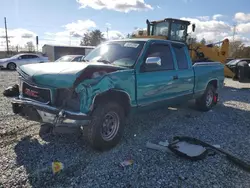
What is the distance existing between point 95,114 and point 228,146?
2.69m

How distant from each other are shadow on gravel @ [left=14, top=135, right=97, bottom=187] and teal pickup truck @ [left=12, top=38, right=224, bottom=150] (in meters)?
0.32

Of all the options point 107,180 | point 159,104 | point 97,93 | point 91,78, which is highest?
point 91,78

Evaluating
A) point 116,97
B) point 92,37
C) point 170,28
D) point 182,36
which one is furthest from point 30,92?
point 92,37

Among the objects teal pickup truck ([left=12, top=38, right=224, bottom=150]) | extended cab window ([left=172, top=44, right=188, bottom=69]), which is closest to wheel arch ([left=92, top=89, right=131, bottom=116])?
teal pickup truck ([left=12, top=38, right=224, bottom=150])

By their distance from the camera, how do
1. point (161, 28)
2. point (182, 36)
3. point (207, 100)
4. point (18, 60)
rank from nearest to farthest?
1. point (207, 100)
2. point (161, 28)
3. point (182, 36)
4. point (18, 60)

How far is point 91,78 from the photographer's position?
139 inches

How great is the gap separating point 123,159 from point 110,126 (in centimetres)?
66

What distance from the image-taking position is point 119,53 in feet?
15.2

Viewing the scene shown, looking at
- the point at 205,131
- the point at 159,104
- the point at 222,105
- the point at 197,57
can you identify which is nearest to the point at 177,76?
the point at 159,104

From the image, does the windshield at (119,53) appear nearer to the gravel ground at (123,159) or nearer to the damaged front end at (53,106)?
the damaged front end at (53,106)

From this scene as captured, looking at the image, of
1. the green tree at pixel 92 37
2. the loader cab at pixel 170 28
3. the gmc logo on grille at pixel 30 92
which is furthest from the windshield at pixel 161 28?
the green tree at pixel 92 37

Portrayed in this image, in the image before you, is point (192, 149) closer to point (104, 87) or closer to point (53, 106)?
point (104, 87)

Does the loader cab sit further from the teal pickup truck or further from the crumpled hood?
the crumpled hood

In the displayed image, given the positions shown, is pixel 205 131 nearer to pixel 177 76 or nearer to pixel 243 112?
pixel 177 76
